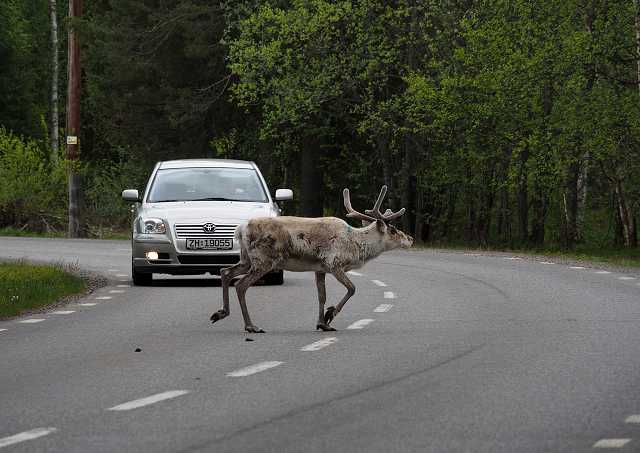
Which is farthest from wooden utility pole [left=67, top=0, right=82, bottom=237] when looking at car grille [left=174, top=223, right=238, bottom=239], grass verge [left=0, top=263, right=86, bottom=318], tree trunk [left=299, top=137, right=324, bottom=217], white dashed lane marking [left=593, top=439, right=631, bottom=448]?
white dashed lane marking [left=593, top=439, right=631, bottom=448]

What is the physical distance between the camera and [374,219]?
15633mm

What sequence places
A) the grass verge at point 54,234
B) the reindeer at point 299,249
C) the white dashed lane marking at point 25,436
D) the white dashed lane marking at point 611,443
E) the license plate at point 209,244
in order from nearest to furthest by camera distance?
the white dashed lane marking at point 611,443 < the white dashed lane marking at point 25,436 < the reindeer at point 299,249 < the license plate at point 209,244 < the grass verge at point 54,234

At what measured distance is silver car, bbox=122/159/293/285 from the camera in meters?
21.0

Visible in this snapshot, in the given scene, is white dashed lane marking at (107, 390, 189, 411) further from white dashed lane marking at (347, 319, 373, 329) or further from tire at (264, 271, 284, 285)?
tire at (264, 271, 284, 285)

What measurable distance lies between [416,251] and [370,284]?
12.7 metres

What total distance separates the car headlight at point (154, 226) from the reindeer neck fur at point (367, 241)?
6315 mm

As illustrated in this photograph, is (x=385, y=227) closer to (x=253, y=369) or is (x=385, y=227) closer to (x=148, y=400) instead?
(x=253, y=369)

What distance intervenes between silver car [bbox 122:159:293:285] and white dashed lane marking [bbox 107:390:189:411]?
10659mm

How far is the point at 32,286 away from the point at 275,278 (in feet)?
11.9

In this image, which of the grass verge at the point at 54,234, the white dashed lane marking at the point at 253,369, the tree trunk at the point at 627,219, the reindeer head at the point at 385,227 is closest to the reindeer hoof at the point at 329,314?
the reindeer head at the point at 385,227

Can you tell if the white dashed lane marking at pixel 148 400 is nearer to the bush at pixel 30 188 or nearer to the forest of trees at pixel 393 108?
the forest of trees at pixel 393 108

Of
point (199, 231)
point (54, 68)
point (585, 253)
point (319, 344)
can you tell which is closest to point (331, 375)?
point (319, 344)

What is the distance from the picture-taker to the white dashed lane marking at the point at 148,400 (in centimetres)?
920

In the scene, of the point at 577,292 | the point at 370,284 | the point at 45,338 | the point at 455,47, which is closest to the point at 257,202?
the point at 370,284
